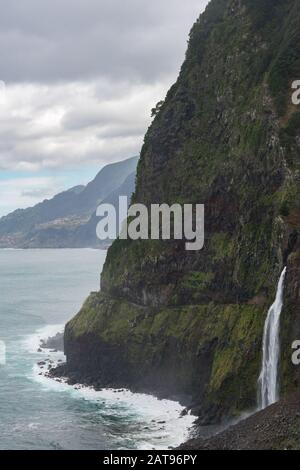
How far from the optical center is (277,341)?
196 ft

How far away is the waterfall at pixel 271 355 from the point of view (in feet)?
195

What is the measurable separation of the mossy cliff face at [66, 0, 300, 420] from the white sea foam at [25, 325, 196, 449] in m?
2.31

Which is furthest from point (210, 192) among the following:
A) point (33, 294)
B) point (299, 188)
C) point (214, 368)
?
point (33, 294)

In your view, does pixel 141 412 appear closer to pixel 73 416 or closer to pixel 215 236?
pixel 73 416

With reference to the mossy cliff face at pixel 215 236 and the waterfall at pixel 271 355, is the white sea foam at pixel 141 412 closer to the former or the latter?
the mossy cliff face at pixel 215 236

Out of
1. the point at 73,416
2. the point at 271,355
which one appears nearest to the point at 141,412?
the point at 73,416

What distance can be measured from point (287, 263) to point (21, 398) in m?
36.8

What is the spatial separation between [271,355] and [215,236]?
22407 mm

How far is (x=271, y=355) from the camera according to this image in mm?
60562

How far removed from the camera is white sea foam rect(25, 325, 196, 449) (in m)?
61.6

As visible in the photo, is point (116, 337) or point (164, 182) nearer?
point (116, 337)

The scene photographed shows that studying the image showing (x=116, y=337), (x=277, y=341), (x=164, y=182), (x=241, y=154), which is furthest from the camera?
(x=164, y=182)
